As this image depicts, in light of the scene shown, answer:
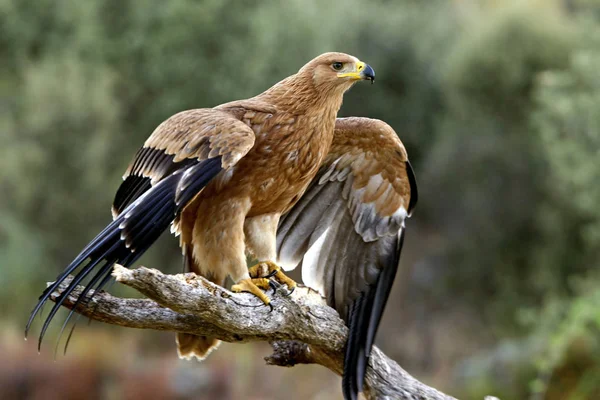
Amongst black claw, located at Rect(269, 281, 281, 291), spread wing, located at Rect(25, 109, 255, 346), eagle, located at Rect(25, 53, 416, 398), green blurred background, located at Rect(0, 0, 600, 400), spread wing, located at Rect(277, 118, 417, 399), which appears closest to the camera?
spread wing, located at Rect(25, 109, 255, 346)

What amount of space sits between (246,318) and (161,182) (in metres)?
0.76

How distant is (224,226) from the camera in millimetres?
4281

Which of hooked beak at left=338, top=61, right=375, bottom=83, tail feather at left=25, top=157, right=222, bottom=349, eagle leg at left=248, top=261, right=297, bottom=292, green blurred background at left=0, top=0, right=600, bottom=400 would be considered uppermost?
green blurred background at left=0, top=0, right=600, bottom=400

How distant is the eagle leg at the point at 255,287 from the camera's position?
4098 mm

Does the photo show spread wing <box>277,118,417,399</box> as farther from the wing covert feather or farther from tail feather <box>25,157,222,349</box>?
tail feather <box>25,157,222,349</box>

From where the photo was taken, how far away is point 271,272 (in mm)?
4555

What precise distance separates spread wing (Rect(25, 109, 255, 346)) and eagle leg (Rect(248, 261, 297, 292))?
29.0 inches

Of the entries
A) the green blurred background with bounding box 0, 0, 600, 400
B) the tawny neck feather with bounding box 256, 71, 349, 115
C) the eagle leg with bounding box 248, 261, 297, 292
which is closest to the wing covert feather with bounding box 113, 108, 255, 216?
the tawny neck feather with bounding box 256, 71, 349, 115

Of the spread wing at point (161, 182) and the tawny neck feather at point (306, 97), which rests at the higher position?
the tawny neck feather at point (306, 97)

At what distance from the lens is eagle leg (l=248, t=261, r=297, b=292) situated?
4.49m

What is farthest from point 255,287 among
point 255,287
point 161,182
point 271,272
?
point 161,182

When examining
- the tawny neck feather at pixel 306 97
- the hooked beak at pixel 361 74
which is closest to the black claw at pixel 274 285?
the tawny neck feather at pixel 306 97

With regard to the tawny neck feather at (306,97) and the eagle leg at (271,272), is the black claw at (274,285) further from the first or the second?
the tawny neck feather at (306,97)

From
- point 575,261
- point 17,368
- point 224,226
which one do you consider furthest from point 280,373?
point 224,226
